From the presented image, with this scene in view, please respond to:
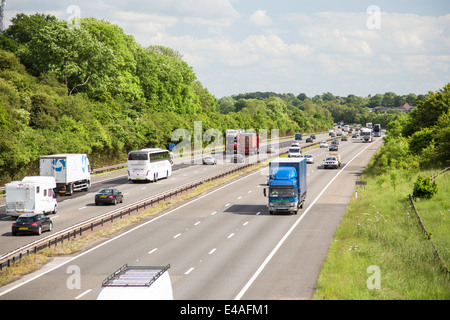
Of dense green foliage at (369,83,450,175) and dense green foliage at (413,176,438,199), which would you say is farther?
dense green foliage at (369,83,450,175)

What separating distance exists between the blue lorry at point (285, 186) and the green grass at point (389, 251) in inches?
160

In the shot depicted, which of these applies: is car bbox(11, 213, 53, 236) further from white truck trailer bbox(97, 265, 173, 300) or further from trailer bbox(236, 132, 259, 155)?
trailer bbox(236, 132, 259, 155)

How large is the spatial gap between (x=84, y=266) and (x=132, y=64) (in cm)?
7436

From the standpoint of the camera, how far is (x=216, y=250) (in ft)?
99.3

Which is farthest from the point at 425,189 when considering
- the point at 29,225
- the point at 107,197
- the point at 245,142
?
the point at 245,142

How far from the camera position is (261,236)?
1332 inches

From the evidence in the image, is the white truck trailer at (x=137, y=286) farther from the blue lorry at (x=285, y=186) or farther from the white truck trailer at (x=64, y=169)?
the white truck trailer at (x=64, y=169)

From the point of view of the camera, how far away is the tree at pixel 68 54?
75938 millimetres

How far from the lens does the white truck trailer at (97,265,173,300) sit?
14.4 metres

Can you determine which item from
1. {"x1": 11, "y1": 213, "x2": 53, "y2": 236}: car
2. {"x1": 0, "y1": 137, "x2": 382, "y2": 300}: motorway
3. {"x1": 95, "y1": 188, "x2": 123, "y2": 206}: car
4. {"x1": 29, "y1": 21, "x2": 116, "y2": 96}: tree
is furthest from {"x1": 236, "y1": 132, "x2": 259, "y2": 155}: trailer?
{"x1": 11, "y1": 213, "x2": 53, "y2": 236}: car

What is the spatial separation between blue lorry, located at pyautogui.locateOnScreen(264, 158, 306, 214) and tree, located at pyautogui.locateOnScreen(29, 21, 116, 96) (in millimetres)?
43830

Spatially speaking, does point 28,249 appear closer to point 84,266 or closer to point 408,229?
point 84,266

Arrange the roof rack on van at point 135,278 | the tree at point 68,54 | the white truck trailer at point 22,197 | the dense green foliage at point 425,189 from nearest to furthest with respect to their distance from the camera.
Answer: the roof rack on van at point 135,278 → the white truck trailer at point 22,197 → the dense green foliage at point 425,189 → the tree at point 68,54

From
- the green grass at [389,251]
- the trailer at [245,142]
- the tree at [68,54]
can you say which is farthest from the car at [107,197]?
the trailer at [245,142]
